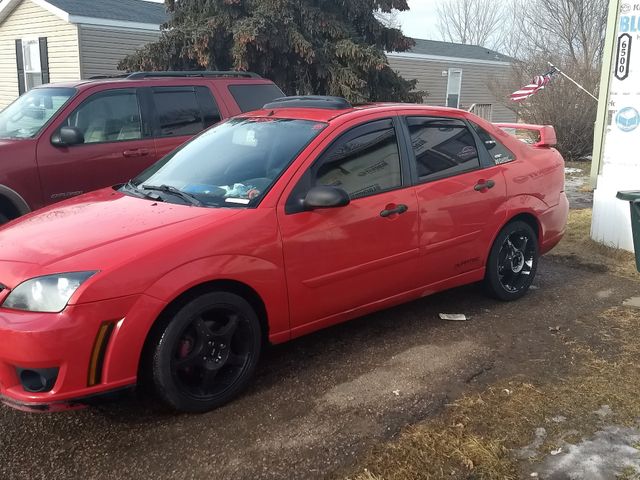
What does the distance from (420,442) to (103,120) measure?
15.2 feet

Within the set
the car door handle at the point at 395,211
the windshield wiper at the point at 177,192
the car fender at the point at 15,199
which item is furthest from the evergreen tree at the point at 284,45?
the car door handle at the point at 395,211

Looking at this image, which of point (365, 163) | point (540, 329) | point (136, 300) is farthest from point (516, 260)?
point (136, 300)

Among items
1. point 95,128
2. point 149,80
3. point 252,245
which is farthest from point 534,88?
point 252,245

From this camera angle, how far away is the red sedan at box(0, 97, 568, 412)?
2869mm

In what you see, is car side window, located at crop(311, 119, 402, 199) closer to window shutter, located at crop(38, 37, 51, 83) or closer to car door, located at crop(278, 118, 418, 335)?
car door, located at crop(278, 118, 418, 335)

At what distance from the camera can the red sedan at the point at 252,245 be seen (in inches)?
113

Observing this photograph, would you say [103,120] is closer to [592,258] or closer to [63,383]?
[63,383]

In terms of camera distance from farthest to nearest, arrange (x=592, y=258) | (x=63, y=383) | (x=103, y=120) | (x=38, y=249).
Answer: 1. (x=592, y=258)
2. (x=103, y=120)
3. (x=38, y=249)
4. (x=63, y=383)

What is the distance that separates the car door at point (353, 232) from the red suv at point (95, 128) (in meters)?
3.01

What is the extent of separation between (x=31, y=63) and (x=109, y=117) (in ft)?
42.5

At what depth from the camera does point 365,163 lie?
4012 mm

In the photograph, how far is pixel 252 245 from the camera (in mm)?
3354

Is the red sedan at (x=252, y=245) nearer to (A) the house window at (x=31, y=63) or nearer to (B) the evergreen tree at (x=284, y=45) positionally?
(B) the evergreen tree at (x=284, y=45)

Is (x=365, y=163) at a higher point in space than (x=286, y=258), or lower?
higher
